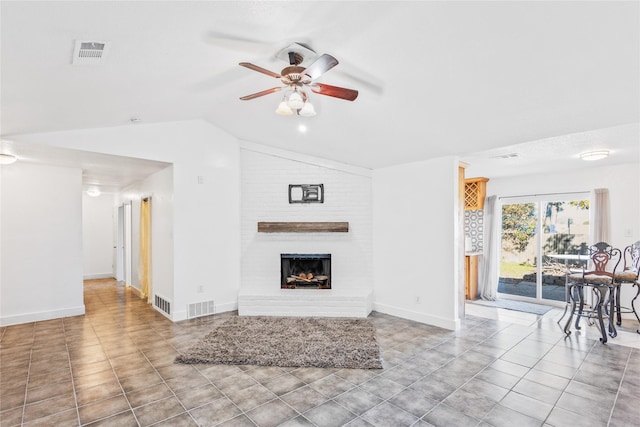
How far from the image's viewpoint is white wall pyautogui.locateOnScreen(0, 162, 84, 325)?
4.70 metres

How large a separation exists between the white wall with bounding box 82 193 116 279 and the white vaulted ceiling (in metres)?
5.48

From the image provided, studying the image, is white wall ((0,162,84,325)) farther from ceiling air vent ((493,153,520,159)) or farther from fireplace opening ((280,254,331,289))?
ceiling air vent ((493,153,520,159))

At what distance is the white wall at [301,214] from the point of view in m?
5.35

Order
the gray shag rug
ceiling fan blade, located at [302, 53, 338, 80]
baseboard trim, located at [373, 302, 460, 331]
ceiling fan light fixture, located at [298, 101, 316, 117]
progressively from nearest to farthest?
ceiling fan blade, located at [302, 53, 338, 80], ceiling fan light fixture, located at [298, 101, 316, 117], the gray shag rug, baseboard trim, located at [373, 302, 460, 331]

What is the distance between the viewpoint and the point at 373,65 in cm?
268

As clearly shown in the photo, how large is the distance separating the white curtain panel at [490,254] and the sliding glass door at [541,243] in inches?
8.2

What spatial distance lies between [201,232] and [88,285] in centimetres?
466

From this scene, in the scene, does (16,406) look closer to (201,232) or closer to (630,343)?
(201,232)

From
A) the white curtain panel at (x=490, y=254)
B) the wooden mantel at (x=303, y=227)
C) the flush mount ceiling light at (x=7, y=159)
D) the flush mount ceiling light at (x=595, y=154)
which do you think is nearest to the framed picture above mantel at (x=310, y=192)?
the wooden mantel at (x=303, y=227)

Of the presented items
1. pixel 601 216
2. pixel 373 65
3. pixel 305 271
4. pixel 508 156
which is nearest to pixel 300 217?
pixel 305 271

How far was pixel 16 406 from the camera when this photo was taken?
2.58m

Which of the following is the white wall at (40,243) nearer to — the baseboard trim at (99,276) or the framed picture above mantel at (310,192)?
the framed picture above mantel at (310,192)

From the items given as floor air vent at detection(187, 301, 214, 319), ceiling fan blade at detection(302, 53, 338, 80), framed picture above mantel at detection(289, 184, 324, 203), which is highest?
ceiling fan blade at detection(302, 53, 338, 80)

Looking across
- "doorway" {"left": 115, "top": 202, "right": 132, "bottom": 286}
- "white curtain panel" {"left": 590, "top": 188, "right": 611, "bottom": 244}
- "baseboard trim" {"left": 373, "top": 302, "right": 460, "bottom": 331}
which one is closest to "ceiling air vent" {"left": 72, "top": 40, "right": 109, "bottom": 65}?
"baseboard trim" {"left": 373, "top": 302, "right": 460, "bottom": 331}
